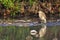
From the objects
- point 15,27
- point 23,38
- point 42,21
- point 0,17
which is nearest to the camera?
point 23,38

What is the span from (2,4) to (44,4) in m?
1.91

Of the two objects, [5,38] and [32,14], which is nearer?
[5,38]

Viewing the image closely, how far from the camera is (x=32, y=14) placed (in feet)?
44.4

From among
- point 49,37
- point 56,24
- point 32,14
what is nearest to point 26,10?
point 32,14

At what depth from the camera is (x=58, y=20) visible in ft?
42.3

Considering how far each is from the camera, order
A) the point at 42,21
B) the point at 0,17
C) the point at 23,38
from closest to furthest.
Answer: the point at 23,38 < the point at 42,21 < the point at 0,17

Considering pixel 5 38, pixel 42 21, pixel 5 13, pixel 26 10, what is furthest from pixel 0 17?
pixel 5 38

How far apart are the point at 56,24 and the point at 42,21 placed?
27.3 inches

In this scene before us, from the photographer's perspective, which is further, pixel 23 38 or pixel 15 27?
pixel 15 27

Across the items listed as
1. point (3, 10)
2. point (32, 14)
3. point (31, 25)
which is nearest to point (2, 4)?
point (3, 10)

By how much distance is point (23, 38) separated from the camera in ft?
30.0

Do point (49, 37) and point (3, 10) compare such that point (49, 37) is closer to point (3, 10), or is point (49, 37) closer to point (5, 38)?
point (5, 38)

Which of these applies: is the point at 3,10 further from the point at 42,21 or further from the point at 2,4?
the point at 42,21

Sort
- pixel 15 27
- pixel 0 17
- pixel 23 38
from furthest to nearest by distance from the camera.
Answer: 1. pixel 0 17
2. pixel 15 27
3. pixel 23 38
